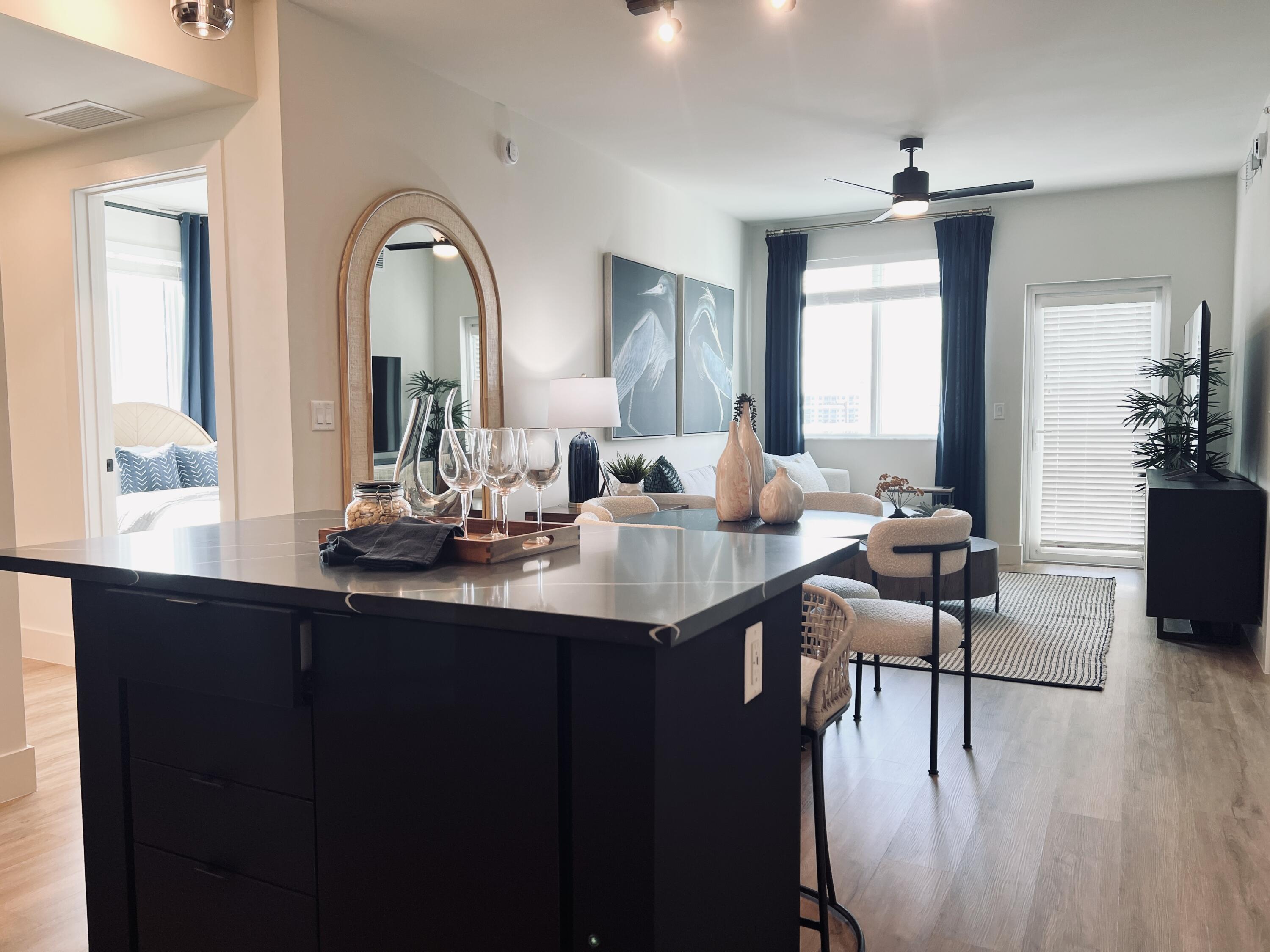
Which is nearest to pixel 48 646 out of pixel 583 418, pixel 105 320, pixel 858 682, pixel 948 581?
pixel 105 320

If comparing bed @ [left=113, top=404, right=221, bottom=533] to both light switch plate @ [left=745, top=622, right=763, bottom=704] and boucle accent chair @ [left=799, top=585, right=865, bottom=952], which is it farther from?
light switch plate @ [left=745, top=622, right=763, bottom=704]

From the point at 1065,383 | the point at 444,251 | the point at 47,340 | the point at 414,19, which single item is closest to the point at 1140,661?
the point at 1065,383

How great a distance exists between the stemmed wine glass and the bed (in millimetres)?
2521

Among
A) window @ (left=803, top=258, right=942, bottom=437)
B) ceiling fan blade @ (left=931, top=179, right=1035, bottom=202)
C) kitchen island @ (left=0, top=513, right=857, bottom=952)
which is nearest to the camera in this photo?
kitchen island @ (left=0, top=513, right=857, bottom=952)

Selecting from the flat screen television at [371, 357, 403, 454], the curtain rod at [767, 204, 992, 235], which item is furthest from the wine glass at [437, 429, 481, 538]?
the curtain rod at [767, 204, 992, 235]

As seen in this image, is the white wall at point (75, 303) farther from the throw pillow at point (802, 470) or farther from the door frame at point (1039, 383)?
the door frame at point (1039, 383)

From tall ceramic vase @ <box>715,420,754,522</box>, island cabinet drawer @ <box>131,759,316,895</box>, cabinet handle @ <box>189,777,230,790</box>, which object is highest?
tall ceramic vase @ <box>715,420,754,522</box>

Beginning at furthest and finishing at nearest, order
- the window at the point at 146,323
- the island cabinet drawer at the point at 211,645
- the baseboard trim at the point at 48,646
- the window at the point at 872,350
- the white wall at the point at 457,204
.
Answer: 1. the window at the point at 872,350
2. the window at the point at 146,323
3. the baseboard trim at the point at 48,646
4. the white wall at the point at 457,204
5. the island cabinet drawer at the point at 211,645

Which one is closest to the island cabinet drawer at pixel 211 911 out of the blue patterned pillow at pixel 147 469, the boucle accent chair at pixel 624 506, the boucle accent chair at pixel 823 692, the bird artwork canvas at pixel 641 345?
the boucle accent chair at pixel 823 692

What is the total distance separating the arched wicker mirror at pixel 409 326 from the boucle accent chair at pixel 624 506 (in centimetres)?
77

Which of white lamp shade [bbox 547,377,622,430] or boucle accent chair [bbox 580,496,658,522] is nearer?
boucle accent chair [bbox 580,496,658,522]

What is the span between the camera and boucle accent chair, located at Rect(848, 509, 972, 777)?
2.69 meters

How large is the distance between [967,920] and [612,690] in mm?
1403

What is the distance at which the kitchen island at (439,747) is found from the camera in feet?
3.70
